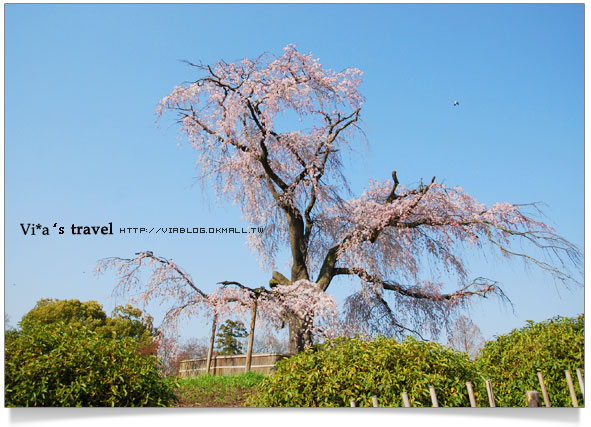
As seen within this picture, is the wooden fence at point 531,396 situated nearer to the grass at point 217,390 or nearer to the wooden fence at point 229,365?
the grass at point 217,390

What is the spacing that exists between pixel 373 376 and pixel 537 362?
1341 mm

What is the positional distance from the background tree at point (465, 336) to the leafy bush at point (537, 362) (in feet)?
2.97

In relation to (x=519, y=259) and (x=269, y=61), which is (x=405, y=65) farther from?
(x=519, y=259)

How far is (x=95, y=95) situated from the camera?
5.16m

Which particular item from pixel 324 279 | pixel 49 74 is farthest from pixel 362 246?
pixel 49 74

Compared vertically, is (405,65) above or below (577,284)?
above

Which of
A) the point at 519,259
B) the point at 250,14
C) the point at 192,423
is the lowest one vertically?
the point at 192,423

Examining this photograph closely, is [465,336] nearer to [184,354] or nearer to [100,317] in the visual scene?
[184,354]

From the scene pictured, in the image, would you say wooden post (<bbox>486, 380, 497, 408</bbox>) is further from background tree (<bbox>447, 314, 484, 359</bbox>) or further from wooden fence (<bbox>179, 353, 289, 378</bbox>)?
wooden fence (<bbox>179, 353, 289, 378</bbox>)

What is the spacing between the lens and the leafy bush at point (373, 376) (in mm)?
3508

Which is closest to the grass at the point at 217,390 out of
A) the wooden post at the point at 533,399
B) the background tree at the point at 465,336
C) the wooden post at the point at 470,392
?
the background tree at the point at 465,336

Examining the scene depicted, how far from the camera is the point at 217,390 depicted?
5.82 metres

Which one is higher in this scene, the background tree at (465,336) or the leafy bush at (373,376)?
the background tree at (465,336)

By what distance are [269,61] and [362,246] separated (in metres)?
2.26
